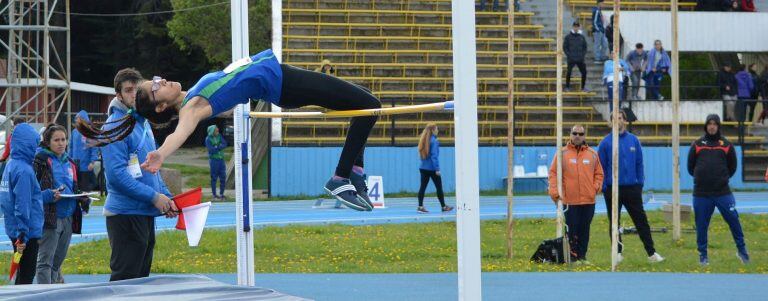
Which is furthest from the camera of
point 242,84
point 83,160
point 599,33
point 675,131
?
point 599,33

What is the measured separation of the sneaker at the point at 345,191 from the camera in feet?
19.5

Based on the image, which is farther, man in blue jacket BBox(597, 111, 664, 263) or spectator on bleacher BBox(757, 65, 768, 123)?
spectator on bleacher BBox(757, 65, 768, 123)

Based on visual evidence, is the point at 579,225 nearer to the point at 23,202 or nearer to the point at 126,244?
the point at 23,202

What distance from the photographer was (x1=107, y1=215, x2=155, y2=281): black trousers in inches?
238

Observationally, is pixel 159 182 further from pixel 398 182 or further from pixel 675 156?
pixel 398 182

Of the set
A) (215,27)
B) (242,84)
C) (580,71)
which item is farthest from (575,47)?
(242,84)

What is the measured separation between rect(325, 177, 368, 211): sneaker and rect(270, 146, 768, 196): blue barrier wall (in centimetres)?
1306

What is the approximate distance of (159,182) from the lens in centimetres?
655

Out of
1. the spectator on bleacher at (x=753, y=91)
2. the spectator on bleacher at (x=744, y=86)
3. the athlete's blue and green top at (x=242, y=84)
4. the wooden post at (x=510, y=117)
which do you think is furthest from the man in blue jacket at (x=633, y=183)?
the spectator on bleacher at (x=753, y=91)

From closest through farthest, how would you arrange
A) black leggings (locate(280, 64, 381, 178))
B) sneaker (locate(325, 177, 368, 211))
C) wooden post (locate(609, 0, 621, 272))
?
black leggings (locate(280, 64, 381, 178))
sneaker (locate(325, 177, 368, 211))
wooden post (locate(609, 0, 621, 272))

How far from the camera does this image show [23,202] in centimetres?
754

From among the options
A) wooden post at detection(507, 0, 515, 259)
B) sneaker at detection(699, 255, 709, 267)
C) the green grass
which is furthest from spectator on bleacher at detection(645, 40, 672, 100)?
wooden post at detection(507, 0, 515, 259)

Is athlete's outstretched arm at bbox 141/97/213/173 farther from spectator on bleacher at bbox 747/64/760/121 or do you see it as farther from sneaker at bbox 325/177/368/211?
spectator on bleacher at bbox 747/64/760/121

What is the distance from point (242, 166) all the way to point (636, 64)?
15.7 m
